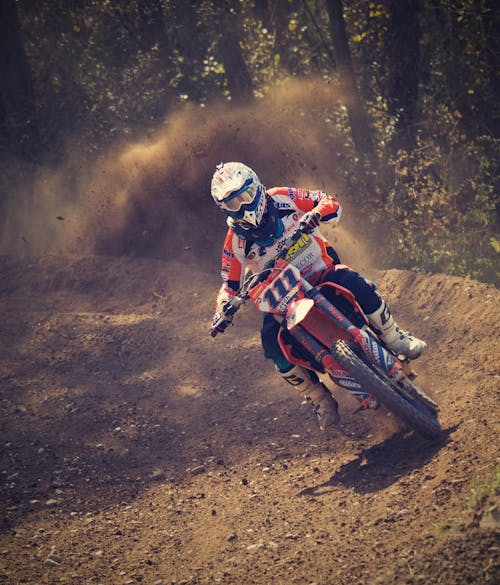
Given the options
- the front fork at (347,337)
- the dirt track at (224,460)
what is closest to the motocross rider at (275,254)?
the front fork at (347,337)

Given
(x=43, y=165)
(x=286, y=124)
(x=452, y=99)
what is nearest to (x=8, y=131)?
(x=43, y=165)

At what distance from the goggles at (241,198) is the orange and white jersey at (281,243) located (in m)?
0.43

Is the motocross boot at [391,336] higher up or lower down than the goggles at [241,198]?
lower down

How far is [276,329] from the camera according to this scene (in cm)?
622

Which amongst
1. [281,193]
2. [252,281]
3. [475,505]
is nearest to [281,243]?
[252,281]

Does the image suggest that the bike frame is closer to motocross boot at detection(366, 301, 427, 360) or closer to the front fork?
the front fork

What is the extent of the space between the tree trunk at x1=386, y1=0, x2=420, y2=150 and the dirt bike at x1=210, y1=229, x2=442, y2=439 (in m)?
7.92

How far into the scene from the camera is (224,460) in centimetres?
700

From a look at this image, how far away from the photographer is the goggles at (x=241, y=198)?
6.04 meters

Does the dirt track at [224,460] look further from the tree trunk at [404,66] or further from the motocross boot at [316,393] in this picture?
the tree trunk at [404,66]

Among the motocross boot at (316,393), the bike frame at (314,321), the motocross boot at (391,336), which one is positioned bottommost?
the motocross boot at (316,393)

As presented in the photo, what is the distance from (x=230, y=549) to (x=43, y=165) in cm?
1484

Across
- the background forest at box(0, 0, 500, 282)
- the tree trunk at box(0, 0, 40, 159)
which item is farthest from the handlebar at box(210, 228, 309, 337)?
the tree trunk at box(0, 0, 40, 159)

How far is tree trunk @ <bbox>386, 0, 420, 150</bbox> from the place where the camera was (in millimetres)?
12266
